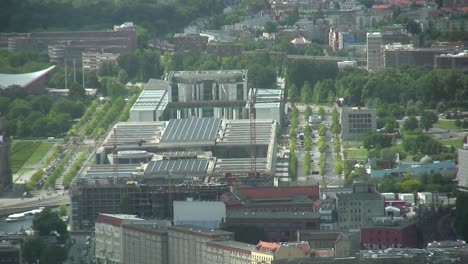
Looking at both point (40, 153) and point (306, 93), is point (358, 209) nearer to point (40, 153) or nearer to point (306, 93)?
point (40, 153)

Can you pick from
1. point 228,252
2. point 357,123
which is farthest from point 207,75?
point 228,252

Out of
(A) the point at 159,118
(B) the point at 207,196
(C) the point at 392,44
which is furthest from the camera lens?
(C) the point at 392,44

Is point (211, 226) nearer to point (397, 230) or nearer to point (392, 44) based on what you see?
point (397, 230)

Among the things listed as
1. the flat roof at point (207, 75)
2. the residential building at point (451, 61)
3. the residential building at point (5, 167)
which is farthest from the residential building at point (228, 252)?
the residential building at point (451, 61)

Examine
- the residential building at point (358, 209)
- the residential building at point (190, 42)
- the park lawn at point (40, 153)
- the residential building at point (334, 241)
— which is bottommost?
the residential building at point (190, 42)

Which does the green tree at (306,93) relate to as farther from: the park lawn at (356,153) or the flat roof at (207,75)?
the park lawn at (356,153)

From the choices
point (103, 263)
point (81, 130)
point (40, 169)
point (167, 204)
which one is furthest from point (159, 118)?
point (103, 263)
